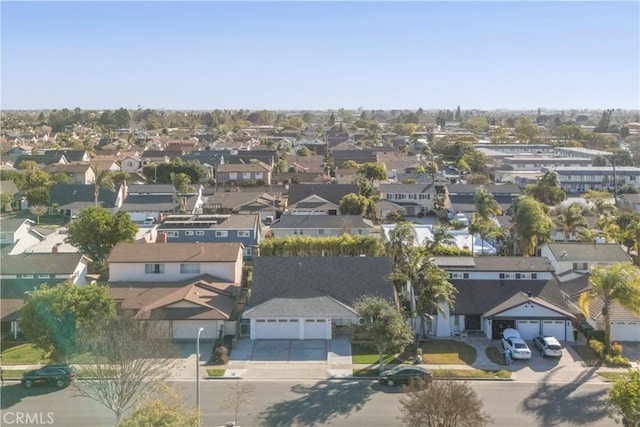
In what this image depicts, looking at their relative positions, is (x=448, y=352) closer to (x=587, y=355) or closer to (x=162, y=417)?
(x=587, y=355)

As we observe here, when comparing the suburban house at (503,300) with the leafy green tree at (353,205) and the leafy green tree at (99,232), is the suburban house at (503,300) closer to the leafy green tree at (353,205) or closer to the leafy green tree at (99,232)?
the leafy green tree at (99,232)

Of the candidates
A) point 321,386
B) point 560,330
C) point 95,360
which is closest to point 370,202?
point 560,330

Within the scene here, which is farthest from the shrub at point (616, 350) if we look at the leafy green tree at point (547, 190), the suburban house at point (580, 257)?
the leafy green tree at point (547, 190)

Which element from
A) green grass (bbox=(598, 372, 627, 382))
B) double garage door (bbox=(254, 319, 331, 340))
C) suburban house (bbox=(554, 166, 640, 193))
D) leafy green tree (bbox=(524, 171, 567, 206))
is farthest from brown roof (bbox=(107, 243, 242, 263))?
suburban house (bbox=(554, 166, 640, 193))

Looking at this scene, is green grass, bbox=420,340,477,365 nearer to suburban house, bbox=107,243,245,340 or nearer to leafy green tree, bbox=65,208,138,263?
A: suburban house, bbox=107,243,245,340

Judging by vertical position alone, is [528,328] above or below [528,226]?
below

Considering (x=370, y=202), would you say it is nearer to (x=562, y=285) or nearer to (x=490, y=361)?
(x=562, y=285)

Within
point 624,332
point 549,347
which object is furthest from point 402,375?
point 624,332
